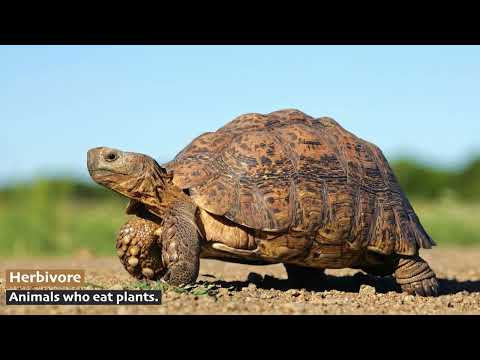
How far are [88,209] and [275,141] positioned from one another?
15020 millimetres

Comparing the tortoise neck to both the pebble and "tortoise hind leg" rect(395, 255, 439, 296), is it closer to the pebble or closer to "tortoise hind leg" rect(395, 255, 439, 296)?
the pebble

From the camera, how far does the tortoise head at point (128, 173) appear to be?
6.68m

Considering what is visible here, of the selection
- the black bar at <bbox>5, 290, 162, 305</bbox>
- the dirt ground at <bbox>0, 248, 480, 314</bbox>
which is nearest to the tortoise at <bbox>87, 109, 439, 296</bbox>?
the dirt ground at <bbox>0, 248, 480, 314</bbox>

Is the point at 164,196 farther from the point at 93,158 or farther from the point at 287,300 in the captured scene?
the point at 287,300

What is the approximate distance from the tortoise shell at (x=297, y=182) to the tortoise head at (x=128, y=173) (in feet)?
0.78

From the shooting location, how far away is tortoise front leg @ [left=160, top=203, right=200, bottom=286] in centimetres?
623

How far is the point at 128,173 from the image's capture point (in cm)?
674

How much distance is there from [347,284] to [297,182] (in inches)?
81.3

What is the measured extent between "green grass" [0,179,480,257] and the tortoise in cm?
967

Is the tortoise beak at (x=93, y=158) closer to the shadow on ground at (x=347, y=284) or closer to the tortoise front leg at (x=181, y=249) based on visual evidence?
the tortoise front leg at (x=181, y=249)

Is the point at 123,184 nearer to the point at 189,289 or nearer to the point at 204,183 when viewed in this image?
the point at 204,183

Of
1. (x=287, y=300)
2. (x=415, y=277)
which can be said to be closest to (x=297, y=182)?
(x=287, y=300)

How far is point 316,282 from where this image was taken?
8.03 metres

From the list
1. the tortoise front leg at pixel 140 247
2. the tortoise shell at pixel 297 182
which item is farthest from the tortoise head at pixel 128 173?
the tortoise front leg at pixel 140 247
